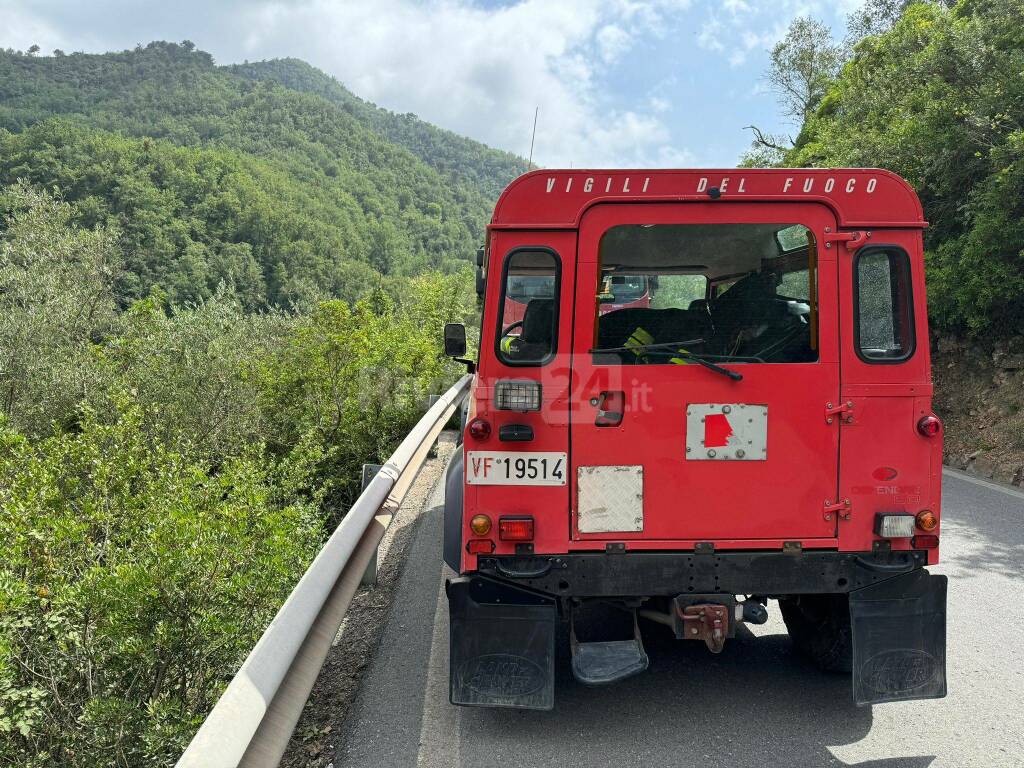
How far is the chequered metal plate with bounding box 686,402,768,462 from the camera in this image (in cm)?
370

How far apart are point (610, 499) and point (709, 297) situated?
3.74 ft

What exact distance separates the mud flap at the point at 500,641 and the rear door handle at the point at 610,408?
0.92 metres

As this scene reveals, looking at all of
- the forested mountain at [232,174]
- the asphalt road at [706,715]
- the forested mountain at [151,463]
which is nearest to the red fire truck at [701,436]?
the asphalt road at [706,715]

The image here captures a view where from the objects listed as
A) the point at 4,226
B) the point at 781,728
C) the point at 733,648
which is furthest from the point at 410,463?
the point at 4,226

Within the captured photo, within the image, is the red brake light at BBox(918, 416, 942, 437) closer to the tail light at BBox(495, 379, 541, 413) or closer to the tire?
the tire

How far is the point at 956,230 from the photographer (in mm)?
13742

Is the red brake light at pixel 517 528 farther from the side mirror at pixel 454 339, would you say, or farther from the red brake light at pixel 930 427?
the red brake light at pixel 930 427

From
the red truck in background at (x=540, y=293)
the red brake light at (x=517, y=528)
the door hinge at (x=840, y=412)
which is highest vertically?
the red truck in background at (x=540, y=293)

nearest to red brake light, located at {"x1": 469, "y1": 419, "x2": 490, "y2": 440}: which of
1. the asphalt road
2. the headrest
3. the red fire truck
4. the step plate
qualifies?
the red fire truck

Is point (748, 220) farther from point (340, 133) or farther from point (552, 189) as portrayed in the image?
point (340, 133)

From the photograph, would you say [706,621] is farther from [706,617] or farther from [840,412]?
[840,412]

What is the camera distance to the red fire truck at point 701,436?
369 centimetres

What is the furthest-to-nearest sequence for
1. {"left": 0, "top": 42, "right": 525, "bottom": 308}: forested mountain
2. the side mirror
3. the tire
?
1. {"left": 0, "top": 42, "right": 525, "bottom": 308}: forested mountain
2. the side mirror
3. the tire

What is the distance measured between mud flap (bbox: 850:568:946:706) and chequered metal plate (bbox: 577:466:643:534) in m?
1.14
